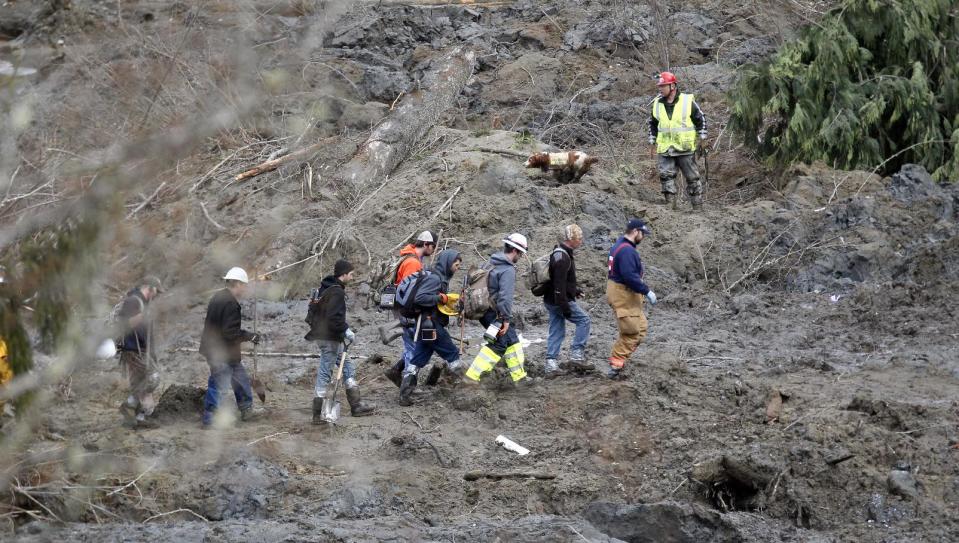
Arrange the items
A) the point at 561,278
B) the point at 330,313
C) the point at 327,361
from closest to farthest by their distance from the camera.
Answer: the point at 330,313, the point at 327,361, the point at 561,278

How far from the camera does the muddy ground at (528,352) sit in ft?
13.9

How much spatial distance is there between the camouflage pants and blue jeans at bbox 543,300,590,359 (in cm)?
378

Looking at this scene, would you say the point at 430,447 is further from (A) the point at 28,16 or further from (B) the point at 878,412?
(A) the point at 28,16

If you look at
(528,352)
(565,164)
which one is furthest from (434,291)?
(565,164)

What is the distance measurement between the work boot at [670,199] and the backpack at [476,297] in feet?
16.6

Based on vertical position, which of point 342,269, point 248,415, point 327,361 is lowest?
point 248,415

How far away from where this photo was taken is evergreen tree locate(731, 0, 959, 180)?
49.9ft

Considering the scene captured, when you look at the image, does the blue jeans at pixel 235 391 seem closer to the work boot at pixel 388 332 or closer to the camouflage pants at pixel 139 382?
the camouflage pants at pixel 139 382

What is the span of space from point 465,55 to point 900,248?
9.40 metres

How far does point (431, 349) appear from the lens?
34.8ft

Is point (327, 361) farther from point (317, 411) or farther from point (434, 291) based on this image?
point (434, 291)

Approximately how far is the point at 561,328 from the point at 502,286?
94cm

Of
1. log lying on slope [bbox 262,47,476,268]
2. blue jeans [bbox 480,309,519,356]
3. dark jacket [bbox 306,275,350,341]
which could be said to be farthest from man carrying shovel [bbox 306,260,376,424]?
→ log lying on slope [bbox 262,47,476,268]

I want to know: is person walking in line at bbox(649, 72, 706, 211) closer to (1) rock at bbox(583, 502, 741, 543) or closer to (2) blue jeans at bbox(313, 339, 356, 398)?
(2) blue jeans at bbox(313, 339, 356, 398)
